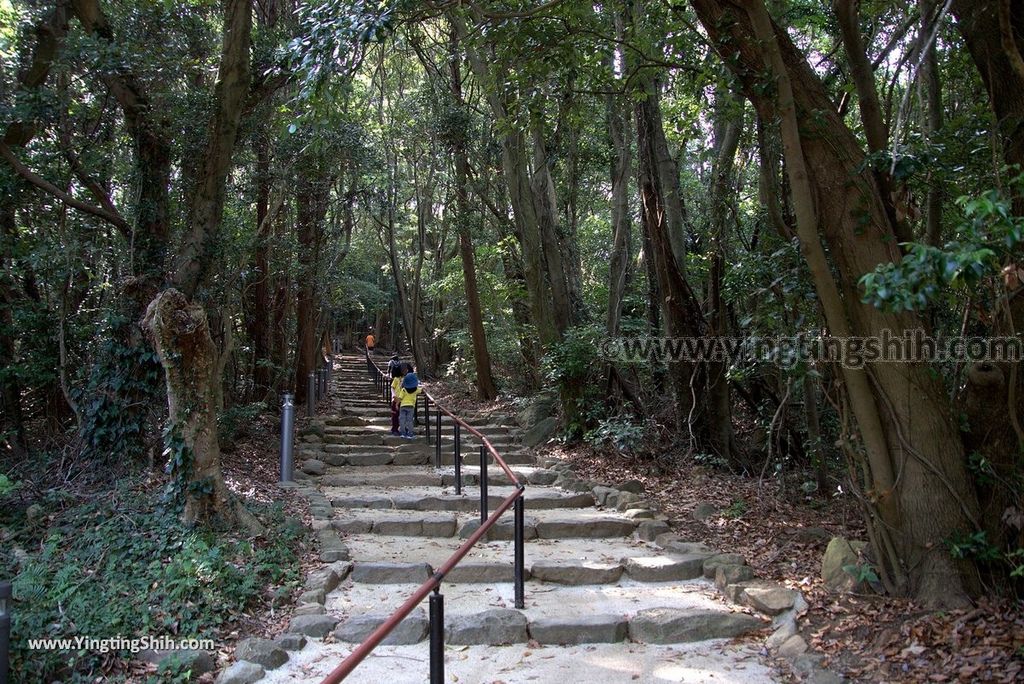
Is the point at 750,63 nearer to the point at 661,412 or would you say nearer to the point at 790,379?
the point at 790,379

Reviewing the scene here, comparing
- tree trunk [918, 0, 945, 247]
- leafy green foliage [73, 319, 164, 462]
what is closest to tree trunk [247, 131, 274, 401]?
leafy green foliage [73, 319, 164, 462]

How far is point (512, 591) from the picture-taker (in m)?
5.95

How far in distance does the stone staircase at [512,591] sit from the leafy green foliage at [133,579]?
418 mm

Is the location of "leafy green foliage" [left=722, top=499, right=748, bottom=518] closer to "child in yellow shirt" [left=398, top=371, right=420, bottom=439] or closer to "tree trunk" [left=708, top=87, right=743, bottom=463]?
"tree trunk" [left=708, top=87, right=743, bottom=463]

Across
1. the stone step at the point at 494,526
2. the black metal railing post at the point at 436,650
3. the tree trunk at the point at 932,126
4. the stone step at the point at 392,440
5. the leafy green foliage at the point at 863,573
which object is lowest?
the stone step at the point at 494,526

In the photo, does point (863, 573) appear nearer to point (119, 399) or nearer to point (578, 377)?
point (578, 377)

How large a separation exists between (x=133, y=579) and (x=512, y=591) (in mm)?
2869

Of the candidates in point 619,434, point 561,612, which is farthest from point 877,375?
point 619,434

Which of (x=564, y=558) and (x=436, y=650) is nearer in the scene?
(x=436, y=650)

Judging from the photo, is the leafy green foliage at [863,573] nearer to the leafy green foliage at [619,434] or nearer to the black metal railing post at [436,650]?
the black metal railing post at [436,650]

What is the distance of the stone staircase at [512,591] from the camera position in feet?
15.0

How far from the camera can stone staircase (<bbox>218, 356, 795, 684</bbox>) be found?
4.58 meters

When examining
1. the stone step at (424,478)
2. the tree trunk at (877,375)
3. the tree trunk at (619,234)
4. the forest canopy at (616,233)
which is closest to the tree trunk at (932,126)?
the forest canopy at (616,233)

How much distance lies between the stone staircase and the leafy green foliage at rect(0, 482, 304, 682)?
0.42 metres
